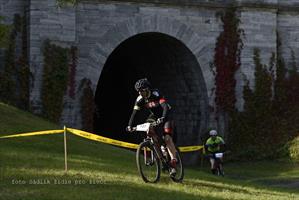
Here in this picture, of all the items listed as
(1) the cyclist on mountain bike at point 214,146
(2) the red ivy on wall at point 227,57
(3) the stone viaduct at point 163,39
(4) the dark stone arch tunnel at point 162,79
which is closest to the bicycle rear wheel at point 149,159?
(1) the cyclist on mountain bike at point 214,146

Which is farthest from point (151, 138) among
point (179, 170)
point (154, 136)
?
point (179, 170)

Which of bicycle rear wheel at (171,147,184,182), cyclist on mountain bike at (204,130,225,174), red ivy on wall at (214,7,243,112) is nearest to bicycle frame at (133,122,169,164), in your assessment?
bicycle rear wheel at (171,147,184,182)

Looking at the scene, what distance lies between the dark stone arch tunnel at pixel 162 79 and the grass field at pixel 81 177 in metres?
6.31

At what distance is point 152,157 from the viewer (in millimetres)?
12086

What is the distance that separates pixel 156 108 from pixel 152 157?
33.2 inches

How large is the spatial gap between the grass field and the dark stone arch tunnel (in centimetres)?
631

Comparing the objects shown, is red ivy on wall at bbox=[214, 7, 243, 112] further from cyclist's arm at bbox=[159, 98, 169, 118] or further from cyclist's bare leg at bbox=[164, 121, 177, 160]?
cyclist's arm at bbox=[159, 98, 169, 118]

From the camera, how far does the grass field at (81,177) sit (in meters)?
10.6

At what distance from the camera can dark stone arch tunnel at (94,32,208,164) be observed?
2545cm

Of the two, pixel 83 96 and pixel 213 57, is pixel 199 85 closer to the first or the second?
pixel 213 57

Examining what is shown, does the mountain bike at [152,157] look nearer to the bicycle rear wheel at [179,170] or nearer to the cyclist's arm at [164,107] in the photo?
the bicycle rear wheel at [179,170]

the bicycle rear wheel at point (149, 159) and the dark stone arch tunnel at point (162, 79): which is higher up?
the dark stone arch tunnel at point (162, 79)

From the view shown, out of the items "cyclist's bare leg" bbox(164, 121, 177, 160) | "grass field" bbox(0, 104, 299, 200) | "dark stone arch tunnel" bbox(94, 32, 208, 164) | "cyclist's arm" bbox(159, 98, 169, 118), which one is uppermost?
"dark stone arch tunnel" bbox(94, 32, 208, 164)

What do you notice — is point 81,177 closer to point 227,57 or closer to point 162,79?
point 227,57
